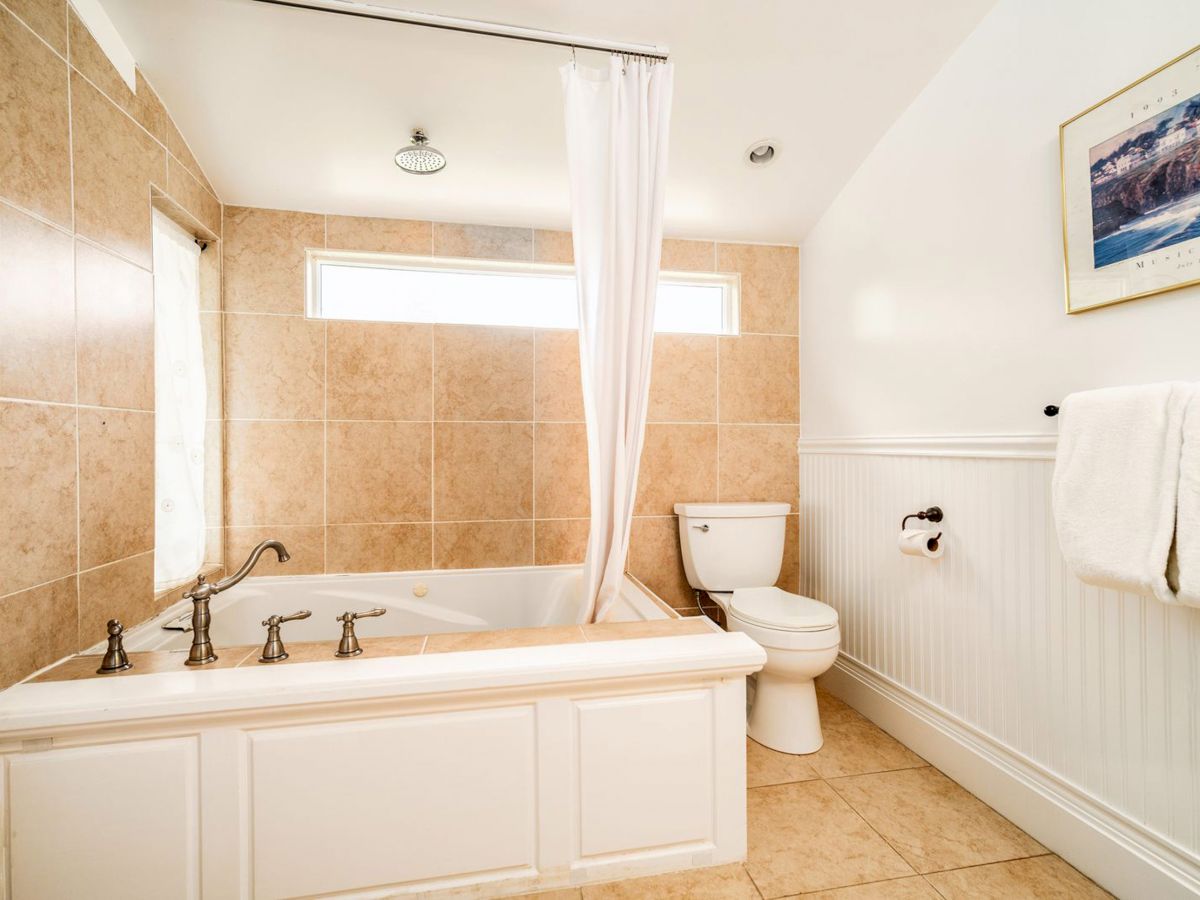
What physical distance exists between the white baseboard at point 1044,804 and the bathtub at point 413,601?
3.35 ft

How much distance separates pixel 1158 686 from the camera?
4.07 ft

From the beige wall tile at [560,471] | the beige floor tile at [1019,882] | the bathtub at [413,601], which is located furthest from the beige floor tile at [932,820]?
the beige wall tile at [560,471]

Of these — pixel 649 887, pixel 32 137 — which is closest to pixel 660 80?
pixel 32 137

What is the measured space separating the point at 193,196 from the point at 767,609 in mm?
2504

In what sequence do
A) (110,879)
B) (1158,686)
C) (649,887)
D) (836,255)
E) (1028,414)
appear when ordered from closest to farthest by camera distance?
(110,879), (1158,686), (649,887), (1028,414), (836,255)

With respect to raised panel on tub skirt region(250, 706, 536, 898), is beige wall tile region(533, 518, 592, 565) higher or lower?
higher

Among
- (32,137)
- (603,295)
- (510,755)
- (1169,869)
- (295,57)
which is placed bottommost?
(1169,869)

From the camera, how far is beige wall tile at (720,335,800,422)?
262cm

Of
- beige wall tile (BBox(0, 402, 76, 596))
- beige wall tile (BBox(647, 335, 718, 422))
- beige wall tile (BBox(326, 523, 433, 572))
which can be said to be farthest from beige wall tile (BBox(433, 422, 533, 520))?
beige wall tile (BBox(0, 402, 76, 596))

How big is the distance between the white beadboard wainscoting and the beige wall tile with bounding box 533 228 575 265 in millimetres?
1430

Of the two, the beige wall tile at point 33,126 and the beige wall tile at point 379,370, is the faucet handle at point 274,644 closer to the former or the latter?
the beige wall tile at point 33,126

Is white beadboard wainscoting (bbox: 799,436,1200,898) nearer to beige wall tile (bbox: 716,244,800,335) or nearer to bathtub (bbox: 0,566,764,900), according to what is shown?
beige wall tile (bbox: 716,244,800,335)

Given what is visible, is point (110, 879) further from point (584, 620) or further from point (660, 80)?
point (660, 80)

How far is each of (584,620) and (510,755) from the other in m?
0.46
